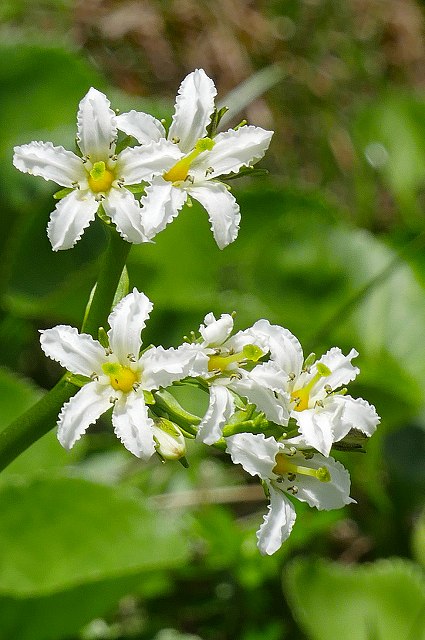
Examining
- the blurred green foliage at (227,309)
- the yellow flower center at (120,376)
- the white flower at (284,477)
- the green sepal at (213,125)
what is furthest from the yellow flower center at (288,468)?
the blurred green foliage at (227,309)

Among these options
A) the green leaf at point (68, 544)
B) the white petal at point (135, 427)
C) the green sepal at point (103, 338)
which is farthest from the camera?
the green leaf at point (68, 544)

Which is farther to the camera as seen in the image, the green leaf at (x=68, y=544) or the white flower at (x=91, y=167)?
the green leaf at (x=68, y=544)

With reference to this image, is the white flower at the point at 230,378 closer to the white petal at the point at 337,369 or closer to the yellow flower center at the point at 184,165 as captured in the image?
the white petal at the point at 337,369

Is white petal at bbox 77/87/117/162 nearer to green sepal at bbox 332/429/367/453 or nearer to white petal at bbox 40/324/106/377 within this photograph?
white petal at bbox 40/324/106/377

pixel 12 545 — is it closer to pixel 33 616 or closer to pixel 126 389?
pixel 33 616

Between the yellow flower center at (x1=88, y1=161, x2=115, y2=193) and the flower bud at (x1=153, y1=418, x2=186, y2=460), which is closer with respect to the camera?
the flower bud at (x1=153, y1=418, x2=186, y2=460)

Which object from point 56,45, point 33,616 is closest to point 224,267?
point 56,45

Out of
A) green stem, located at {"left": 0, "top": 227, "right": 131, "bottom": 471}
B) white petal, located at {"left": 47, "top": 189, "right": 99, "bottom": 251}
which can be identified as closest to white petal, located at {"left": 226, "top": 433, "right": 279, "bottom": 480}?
green stem, located at {"left": 0, "top": 227, "right": 131, "bottom": 471}

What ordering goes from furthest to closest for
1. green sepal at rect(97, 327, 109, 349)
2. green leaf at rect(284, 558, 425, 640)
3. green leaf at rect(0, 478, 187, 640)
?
green leaf at rect(284, 558, 425, 640) → green leaf at rect(0, 478, 187, 640) → green sepal at rect(97, 327, 109, 349)
